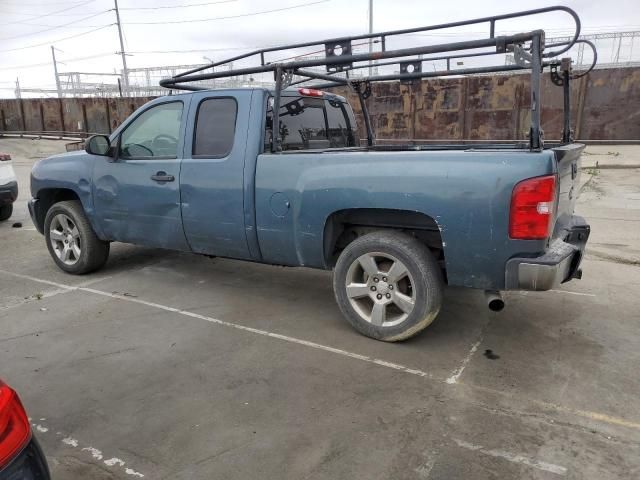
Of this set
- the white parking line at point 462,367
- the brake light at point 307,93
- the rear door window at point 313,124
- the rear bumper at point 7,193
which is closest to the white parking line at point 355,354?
the white parking line at point 462,367

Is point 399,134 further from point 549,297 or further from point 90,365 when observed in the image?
point 90,365

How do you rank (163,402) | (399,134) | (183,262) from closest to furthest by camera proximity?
(163,402) < (183,262) < (399,134)

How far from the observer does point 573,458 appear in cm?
249

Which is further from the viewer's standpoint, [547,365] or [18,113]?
[18,113]

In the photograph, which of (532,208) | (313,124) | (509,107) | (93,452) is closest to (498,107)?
(509,107)

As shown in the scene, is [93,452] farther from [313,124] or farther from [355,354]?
[313,124]

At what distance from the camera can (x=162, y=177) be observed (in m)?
4.61

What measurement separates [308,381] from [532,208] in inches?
70.0

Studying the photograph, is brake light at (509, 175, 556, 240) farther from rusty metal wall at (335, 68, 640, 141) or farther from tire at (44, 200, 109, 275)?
rusty metal wall at (335, 68, 640, 141)

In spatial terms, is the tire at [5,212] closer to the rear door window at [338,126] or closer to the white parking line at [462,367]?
the rear door window at [338,126]

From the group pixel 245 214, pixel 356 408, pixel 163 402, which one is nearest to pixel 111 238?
pixel 245 214

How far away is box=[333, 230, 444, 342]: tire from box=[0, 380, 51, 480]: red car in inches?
97.6

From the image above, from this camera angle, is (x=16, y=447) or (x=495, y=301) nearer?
(x=16, y=447)

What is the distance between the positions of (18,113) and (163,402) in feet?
101
